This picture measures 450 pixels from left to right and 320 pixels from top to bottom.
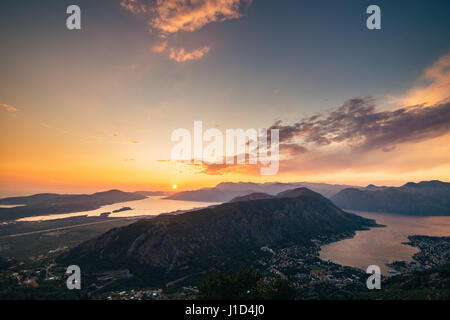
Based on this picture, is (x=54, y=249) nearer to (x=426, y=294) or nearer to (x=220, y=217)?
(x=220, y=217)

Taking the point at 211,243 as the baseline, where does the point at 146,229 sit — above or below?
above

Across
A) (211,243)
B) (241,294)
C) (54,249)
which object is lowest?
(54,249)

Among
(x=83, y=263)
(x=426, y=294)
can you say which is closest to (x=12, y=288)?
(x=83, y=263)
